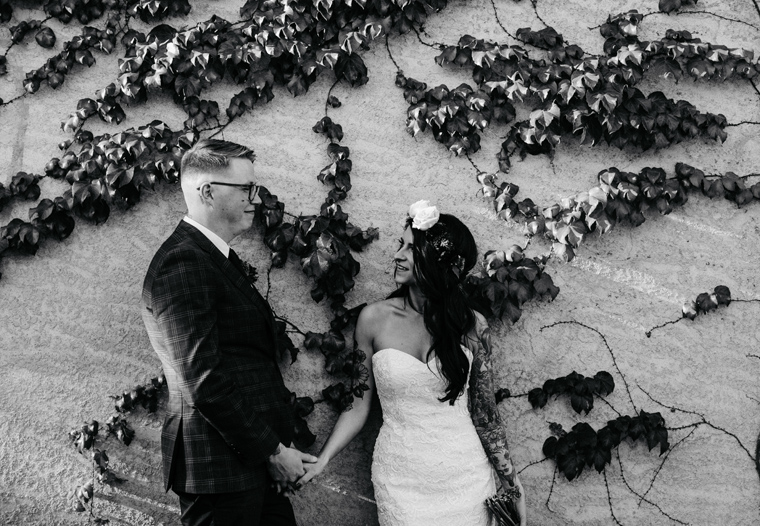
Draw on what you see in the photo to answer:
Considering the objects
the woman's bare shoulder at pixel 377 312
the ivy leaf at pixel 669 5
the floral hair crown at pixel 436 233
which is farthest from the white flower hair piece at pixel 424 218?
the ivy leaf at pixel 669 5

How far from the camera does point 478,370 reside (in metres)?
2.89

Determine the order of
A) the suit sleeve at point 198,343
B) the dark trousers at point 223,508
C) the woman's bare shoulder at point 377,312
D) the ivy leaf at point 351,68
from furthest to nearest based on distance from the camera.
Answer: the ivy leaf at point 351,68 → the woman's bare shoulder at point 377,312 → the dark trousers at point 223,508 → the suit sleeve at point 198,343

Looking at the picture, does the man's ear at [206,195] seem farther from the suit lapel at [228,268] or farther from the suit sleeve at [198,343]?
the suit sleeve at [198,343]

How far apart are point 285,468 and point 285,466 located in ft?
0.04

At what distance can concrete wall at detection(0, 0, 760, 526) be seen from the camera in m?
3.12

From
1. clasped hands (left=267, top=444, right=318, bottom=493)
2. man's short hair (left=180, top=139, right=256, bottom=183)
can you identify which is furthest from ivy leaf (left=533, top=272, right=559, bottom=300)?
man's short hair (left=180, top=139, right=256, bottom=183)

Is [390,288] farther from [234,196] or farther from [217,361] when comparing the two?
[217,361]

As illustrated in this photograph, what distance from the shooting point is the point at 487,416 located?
2.90m

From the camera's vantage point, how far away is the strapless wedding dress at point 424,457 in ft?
8.97

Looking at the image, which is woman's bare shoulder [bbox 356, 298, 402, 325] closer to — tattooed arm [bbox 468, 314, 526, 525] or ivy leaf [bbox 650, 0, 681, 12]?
tattooed arm [bbox 468, 314, 526, 525]

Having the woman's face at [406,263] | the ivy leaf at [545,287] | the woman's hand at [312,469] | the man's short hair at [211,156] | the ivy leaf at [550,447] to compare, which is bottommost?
the ivy leaf at [550,447]

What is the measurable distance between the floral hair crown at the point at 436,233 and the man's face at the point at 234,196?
2.40ft

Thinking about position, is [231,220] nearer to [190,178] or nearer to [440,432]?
[190,178]

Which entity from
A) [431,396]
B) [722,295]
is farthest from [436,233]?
[722,295]
